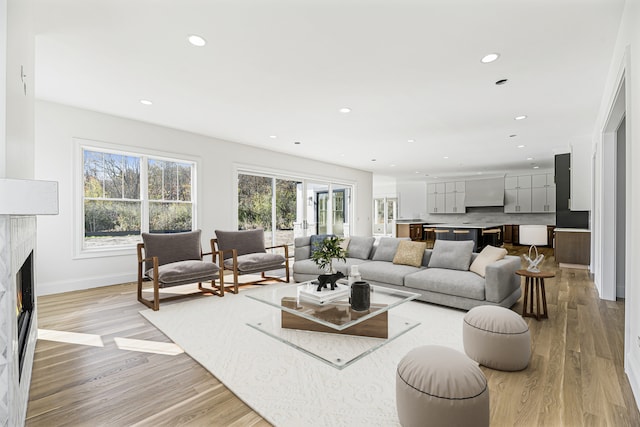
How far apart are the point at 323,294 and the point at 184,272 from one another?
1922 mm

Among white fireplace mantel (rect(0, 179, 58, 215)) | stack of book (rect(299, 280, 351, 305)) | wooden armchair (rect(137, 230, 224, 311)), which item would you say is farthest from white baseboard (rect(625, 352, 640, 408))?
wooden armchair (rect(137, 230, 224, 311))

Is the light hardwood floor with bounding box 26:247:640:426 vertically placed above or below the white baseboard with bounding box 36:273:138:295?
below

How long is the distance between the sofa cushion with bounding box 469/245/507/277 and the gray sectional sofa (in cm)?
6

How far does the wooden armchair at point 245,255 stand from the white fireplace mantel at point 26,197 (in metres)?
3.17

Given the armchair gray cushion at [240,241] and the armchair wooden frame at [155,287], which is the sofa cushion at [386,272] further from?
the armchair wooden frame at [155,287]

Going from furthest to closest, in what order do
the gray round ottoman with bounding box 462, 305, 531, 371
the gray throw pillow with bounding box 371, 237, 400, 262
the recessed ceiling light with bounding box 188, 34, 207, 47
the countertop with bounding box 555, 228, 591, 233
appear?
1. the countertop with bounding box 555, 228, 591, 233
2. the gray throw pillow with bounding box 371, 237, 400, 262
3. the recessed ceiling light with bounding box 188, 34, 207, 47
4. the gray round ottoman with bounding box 462, 305, 531, 371

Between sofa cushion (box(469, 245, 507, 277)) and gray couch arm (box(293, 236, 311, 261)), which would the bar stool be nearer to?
sofa cushion (box(469, 245, 507, 277))

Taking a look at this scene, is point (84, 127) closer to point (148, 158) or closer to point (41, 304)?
point (148, 158)

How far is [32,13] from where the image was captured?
2252 mm

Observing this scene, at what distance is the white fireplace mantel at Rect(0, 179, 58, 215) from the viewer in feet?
3.43

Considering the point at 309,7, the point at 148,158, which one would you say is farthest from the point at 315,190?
the point at 309,7

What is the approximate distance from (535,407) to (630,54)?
243 cm

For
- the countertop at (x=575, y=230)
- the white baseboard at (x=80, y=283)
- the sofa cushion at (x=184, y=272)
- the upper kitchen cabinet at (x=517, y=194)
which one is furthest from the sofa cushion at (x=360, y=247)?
the upper kitchen cabinet at (x=517, y=194)

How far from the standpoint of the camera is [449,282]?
3484mm
